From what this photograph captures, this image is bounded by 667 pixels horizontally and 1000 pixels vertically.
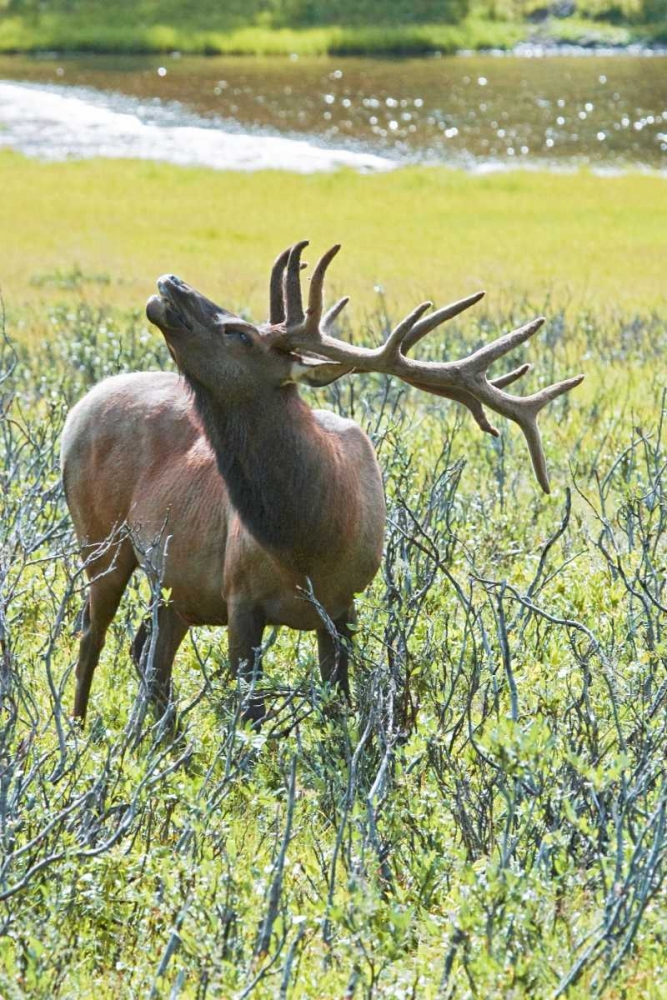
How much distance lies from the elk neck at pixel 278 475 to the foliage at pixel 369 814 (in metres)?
0.38

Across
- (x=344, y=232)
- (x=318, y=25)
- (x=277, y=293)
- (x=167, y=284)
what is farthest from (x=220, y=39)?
(x=167, y=284)

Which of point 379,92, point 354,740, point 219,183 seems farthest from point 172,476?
point 379,92

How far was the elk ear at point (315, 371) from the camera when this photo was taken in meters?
4.85

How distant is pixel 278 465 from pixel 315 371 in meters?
0.35

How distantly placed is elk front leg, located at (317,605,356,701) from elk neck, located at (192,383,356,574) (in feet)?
1.15

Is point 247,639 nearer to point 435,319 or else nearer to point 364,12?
point 435,319

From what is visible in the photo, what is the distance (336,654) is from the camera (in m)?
5.04

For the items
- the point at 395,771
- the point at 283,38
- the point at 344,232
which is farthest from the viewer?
the point at 283,38

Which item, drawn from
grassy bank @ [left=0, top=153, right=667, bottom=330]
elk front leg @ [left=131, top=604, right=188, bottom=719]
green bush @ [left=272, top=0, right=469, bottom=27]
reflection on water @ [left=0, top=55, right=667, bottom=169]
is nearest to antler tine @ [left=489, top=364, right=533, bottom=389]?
elk front leg @ [left=131, top=604, right=188, bottom=719]

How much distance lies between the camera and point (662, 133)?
34.4 m

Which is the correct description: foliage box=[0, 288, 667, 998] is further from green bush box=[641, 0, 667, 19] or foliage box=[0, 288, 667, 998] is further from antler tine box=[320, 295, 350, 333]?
green bush box=[641, 0, 667, 19]

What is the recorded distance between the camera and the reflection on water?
33531 millimetres

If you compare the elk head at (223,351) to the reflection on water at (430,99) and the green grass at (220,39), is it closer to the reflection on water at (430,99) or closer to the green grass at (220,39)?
the reflection on water at (430,99)

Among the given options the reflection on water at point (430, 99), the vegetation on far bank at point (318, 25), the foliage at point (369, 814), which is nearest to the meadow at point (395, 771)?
the foliage at point (369, 814)
